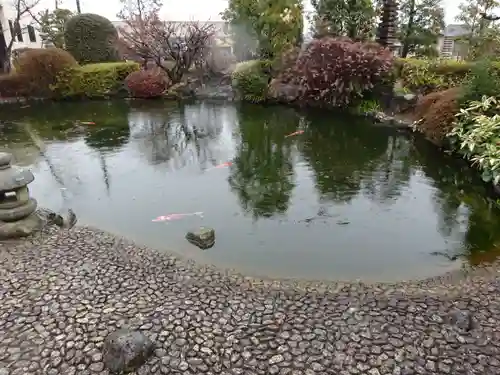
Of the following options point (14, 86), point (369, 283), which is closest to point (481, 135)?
point (369, 283)

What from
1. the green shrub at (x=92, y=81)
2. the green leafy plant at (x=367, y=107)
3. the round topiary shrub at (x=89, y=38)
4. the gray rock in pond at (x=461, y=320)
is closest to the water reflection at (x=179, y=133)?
the green shrub at (x=92, y=81)

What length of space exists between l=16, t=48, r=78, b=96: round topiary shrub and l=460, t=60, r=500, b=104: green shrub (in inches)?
647

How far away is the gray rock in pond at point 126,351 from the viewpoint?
3.53m

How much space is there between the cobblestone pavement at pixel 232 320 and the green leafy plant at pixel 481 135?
3665 millimetres

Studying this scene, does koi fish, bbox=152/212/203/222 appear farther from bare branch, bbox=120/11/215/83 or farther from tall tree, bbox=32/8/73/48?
tall tree, bbox=32/8/73/48

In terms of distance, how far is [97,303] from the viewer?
447 cm

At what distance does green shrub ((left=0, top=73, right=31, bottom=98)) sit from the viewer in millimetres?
18438

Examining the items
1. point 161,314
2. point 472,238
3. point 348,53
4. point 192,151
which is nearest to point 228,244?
point 161,314

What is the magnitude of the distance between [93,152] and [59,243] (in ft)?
18.3

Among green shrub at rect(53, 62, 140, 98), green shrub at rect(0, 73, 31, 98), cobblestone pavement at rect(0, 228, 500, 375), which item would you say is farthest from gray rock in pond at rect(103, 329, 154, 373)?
green shrub at rect(0, 73, 31, 98)

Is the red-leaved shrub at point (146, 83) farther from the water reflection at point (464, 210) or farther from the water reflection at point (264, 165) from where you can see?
the water reflection at point (464, 210)

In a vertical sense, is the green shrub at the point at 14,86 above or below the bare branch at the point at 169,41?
below

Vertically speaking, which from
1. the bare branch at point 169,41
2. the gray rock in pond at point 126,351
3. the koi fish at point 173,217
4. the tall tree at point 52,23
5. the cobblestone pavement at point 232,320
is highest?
the tall tree at point 52,23

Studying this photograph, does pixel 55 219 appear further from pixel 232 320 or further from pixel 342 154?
pixel 342 154
